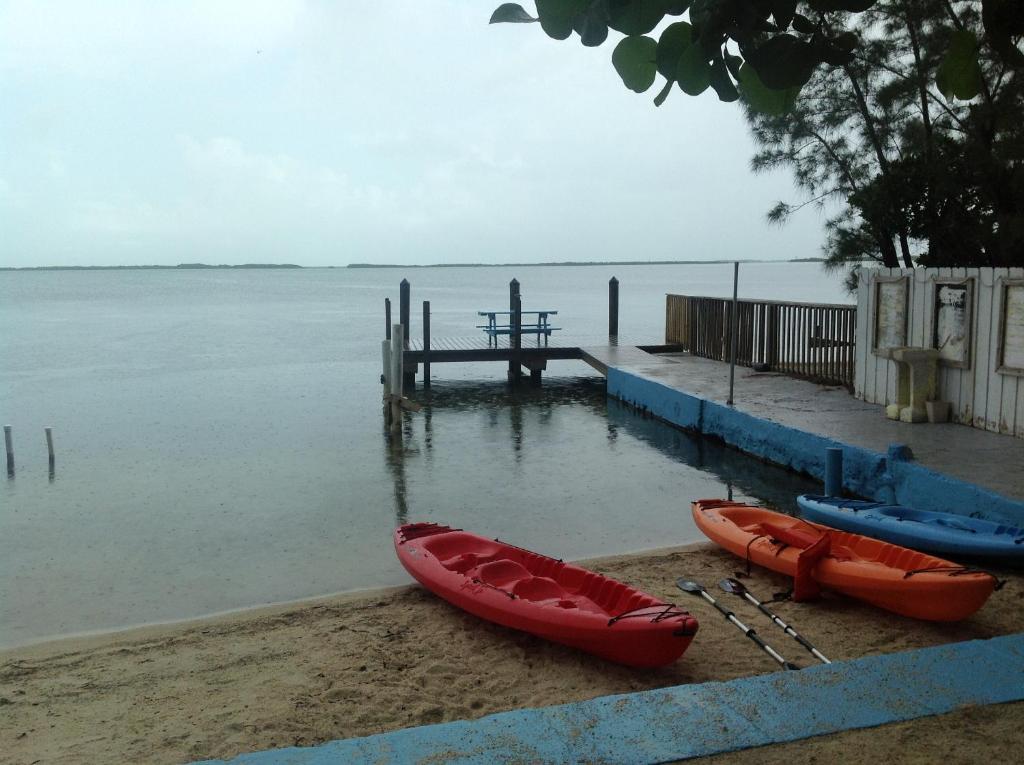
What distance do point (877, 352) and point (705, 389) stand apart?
13.7ft

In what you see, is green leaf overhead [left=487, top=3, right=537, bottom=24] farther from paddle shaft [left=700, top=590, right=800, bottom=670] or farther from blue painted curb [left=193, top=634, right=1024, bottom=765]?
paddle shaft [left=700, top=590, right=800, bottom=670]

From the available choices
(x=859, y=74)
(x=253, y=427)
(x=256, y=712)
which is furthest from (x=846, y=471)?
(x=253, y=427)

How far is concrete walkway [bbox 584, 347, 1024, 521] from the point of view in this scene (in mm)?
8367

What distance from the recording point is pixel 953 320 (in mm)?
10312

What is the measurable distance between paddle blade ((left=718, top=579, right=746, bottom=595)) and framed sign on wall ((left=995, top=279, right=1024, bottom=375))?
427 cm

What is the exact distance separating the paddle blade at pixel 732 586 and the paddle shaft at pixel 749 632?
0.68 feet

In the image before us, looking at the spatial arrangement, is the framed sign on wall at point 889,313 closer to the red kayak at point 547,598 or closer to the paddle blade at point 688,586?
the paddle blade at point 688,586

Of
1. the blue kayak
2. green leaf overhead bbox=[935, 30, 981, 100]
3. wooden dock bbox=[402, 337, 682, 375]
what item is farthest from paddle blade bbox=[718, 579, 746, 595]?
wooden dock bbox=[402, 337, 682, 375]

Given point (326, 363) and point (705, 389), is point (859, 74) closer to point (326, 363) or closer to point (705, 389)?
point (705, 389)

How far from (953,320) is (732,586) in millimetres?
5044

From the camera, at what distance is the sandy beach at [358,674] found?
4.84 meters

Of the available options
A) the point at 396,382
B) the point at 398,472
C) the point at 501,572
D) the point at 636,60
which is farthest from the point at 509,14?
the point at 396,382

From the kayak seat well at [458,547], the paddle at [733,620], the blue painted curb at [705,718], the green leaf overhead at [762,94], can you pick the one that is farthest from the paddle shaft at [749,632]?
the green leaf overhead at [762,94]

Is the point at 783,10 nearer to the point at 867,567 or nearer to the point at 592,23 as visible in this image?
the point at 592,23
